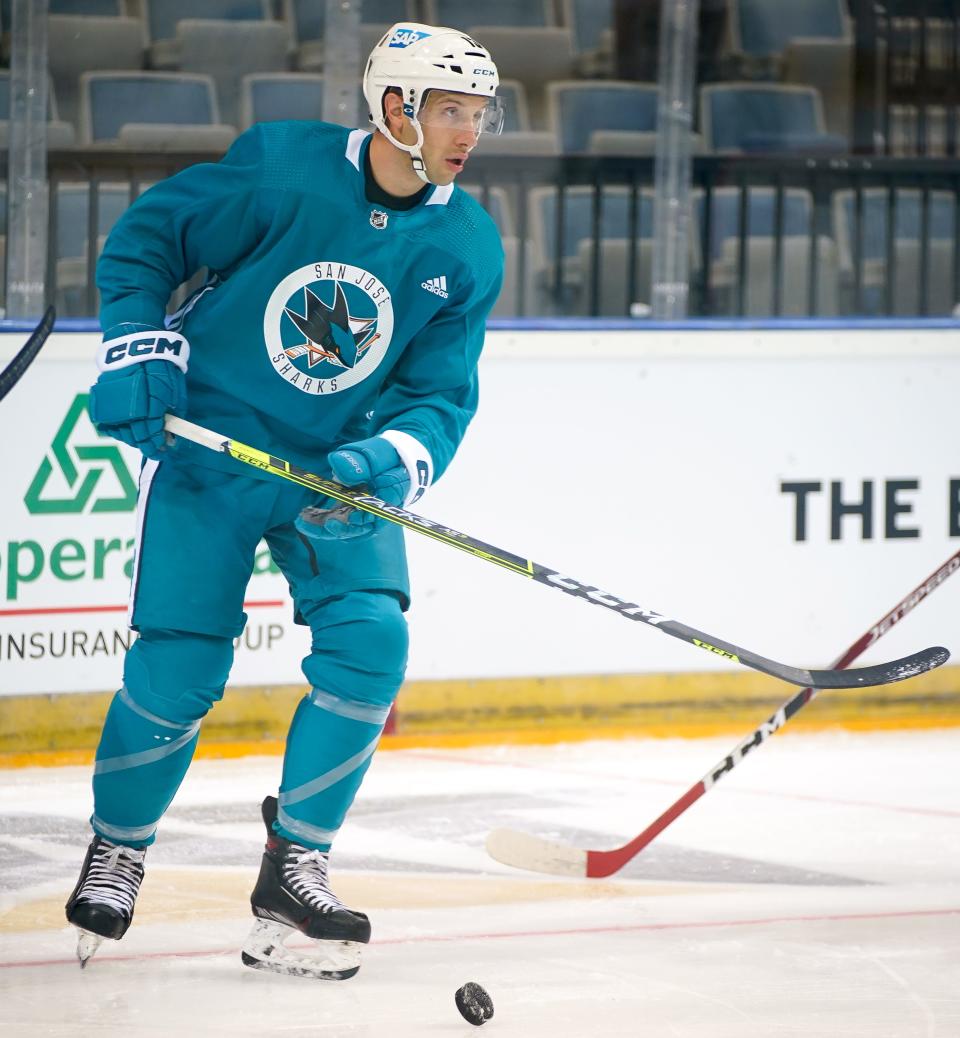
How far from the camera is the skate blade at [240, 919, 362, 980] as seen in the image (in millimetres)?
2535

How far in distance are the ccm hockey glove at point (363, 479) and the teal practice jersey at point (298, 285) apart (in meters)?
0.06

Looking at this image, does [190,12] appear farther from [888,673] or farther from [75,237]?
[888,673]

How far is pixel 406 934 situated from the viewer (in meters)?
2.83

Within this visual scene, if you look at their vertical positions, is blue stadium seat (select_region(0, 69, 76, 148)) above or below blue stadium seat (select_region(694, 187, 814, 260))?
above

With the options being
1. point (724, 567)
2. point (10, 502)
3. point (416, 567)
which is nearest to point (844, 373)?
point (724, 567)

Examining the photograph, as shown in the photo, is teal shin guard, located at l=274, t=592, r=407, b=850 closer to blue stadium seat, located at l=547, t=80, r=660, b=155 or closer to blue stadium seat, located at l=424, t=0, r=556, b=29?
blue stadium seat, located at l=547, t=80, r=660, b=155

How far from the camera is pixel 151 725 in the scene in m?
2.54

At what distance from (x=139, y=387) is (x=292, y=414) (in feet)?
0.76

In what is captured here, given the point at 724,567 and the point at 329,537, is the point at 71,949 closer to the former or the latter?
the point at 329,537

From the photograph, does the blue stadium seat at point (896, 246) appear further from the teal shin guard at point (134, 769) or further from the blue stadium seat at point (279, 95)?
the teal shin guard at point (134, 769)

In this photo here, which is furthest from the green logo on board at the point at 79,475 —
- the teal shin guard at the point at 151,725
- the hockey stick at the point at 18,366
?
the teal shin guard at the point at 151,725

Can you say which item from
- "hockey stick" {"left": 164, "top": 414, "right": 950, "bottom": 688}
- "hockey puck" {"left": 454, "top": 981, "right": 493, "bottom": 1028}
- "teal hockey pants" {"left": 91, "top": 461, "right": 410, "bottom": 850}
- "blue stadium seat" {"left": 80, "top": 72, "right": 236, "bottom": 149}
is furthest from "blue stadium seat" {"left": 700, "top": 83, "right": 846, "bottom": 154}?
"hockey puck" {"left": 454, "top": 981, "right": 493, "bottom": 1028}

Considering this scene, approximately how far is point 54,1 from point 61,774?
161 centimetres

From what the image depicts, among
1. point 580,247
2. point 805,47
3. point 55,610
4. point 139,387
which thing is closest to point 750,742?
point 139,387
